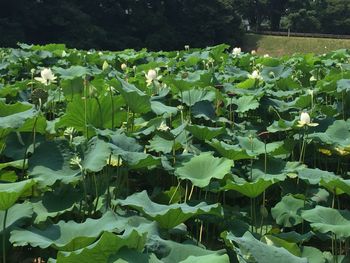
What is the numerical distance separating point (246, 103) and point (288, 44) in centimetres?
2856

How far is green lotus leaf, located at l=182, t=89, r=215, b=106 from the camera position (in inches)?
95.4

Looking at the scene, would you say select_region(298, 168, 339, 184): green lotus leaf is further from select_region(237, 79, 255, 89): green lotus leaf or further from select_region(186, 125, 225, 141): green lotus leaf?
select_region(237, 79, 255, 89): green lotus leaf

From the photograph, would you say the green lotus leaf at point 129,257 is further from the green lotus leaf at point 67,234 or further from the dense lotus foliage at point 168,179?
the green lotus leaf at point 67,234

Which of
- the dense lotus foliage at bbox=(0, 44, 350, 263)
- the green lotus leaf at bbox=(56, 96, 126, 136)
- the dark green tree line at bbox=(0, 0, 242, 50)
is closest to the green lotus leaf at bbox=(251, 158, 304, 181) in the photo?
the dense lotus foliage at bbox=(0, 44, 350, 263)

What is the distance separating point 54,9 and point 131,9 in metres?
5.34

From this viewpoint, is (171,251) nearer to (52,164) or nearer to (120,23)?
(52,164)

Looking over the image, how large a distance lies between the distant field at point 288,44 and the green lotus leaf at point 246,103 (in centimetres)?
2634

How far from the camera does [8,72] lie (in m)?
3.78

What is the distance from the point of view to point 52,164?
5.52ft

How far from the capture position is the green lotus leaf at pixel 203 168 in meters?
1.67

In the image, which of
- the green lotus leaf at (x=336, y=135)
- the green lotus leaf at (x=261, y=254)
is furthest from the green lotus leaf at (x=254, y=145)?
the green lotus leaf at (x=261, y=254)

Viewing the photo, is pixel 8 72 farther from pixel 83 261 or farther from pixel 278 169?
pixel 83 261

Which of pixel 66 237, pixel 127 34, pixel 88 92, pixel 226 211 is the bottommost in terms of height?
pixel 127 34

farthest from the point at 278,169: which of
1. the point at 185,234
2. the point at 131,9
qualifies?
the point at 131,9
